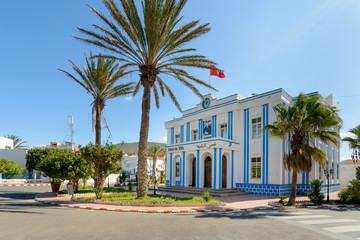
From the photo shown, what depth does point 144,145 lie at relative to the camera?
16.3 meters

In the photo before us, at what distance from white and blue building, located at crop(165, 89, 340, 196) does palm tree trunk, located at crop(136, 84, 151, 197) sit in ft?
25.8

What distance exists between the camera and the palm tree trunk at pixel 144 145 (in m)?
15.9

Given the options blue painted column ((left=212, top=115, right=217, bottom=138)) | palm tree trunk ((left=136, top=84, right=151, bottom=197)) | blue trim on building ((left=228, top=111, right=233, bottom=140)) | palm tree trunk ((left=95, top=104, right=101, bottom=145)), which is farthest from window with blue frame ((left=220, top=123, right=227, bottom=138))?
palm tree trunk ((left=95, top=104, right=101, bottom=145))

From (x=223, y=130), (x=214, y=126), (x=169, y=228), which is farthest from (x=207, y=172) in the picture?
(x=169, y=228)

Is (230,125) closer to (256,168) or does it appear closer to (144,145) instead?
(256,168)

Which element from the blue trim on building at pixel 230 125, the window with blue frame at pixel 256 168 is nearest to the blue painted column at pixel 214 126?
the blue trim on building at pixel 230 125

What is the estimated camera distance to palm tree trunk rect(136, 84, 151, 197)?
15.9 metres

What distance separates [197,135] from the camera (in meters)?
29.0

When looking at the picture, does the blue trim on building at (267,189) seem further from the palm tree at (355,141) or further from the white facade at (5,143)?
the white facade at (5,143)

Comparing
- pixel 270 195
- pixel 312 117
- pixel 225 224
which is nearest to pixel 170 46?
pixel 312 117

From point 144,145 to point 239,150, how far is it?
36.6 ft

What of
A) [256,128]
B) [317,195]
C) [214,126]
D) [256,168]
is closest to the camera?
[317,195]

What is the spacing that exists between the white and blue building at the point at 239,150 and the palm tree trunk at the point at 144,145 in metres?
7.86

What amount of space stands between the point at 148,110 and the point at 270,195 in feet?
40.6
